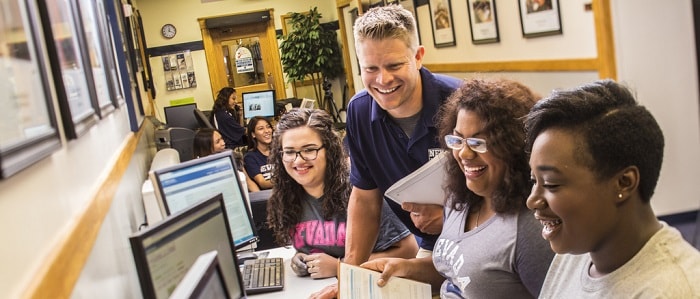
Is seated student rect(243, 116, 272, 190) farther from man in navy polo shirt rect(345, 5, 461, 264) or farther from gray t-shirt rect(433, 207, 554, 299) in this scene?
gray t-shirt rect(433, 207, 554, 299)

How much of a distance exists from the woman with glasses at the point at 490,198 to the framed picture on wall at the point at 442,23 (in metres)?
3.81

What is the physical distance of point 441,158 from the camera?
1.96 m

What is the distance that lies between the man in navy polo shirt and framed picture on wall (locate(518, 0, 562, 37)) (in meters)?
1.70

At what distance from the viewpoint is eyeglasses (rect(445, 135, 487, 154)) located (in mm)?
1647

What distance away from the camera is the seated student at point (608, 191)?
3.36ft

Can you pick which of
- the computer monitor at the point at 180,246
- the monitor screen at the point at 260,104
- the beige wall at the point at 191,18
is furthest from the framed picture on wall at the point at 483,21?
the beige wall at the point at 191,18

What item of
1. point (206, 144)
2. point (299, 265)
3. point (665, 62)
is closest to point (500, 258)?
point (299, 265)

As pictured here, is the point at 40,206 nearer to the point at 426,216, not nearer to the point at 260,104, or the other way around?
the point at 426,216

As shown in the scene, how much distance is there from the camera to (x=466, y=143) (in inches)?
66.6

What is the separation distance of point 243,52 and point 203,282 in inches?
397

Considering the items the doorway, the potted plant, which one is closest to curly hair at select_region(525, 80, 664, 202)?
the potted plant

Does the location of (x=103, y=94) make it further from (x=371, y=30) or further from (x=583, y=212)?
(x=583, y=212)

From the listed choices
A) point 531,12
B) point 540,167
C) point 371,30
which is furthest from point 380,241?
point 531,12

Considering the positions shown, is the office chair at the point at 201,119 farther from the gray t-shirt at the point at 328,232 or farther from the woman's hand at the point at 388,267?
the woman's hand at the point at 388,267
